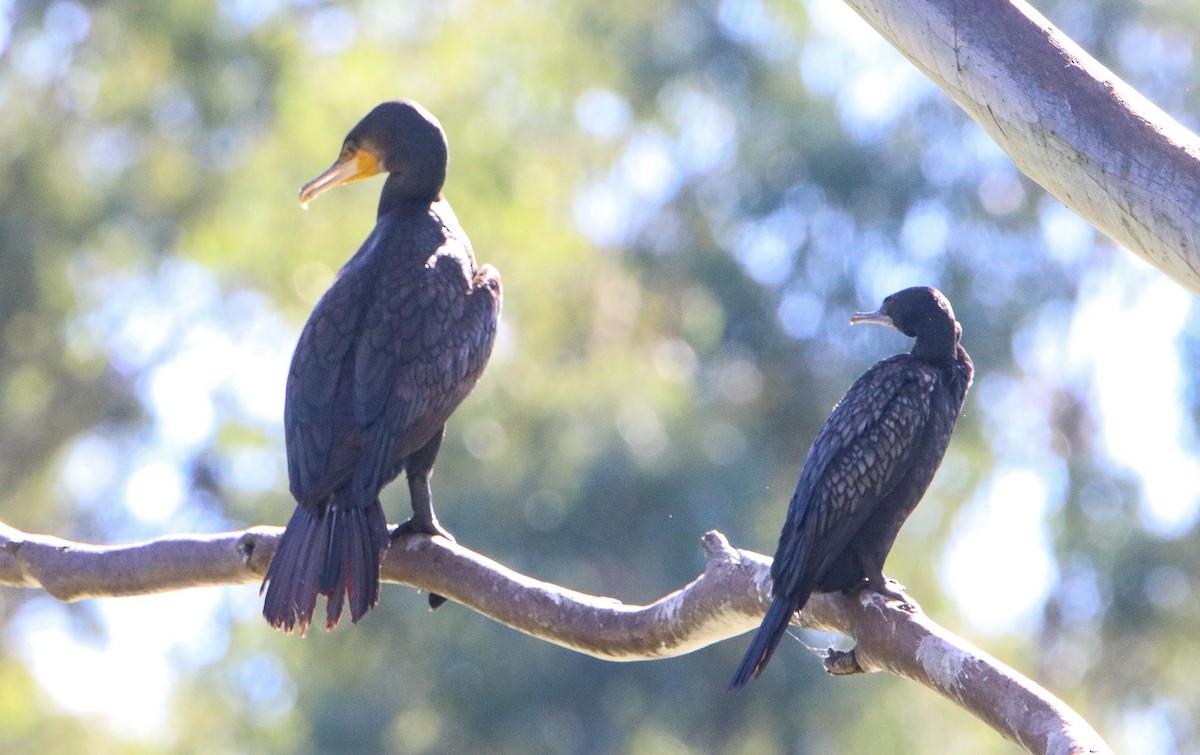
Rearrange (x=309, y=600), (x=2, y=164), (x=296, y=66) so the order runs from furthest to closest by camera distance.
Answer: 1. (x=296, y=66)
2. (x=2, y=164)
3. (x=309, y=600)

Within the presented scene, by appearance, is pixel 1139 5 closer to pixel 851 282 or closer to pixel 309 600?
pixel 851 282

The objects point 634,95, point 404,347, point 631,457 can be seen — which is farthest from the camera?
point 634,95

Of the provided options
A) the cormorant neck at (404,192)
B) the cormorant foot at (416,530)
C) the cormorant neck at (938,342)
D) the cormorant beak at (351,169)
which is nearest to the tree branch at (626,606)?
the cormorant foot at (416,530)

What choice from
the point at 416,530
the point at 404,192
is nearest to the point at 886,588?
the point at 416,530

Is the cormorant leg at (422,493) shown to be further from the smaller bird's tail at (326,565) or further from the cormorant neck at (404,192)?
the cormorant neck at (404,192)

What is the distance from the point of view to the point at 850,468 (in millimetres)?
3848

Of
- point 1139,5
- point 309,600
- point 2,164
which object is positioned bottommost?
point 2,164

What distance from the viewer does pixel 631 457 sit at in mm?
10445

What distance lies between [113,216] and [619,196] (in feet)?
14.8

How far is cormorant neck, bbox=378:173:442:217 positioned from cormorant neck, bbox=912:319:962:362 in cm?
159

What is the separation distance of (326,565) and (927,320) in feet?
5.43

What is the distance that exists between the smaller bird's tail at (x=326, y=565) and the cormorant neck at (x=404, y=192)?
1.22 meters

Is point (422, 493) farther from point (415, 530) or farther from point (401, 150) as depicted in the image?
point (401, 150)

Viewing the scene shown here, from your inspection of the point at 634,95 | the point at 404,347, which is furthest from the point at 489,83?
the point at 404,347
